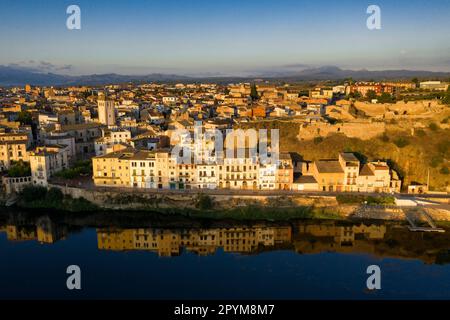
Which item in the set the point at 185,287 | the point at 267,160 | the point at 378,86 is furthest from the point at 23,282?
the point at 378,86

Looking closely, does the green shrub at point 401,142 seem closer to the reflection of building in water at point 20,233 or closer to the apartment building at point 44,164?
the apartment building at point 44,164

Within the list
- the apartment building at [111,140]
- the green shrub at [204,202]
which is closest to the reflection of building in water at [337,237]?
the green shrub at [204,202]

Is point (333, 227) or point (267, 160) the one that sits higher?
point (267, 160)

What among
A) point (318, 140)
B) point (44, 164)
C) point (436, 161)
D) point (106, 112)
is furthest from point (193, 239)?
point (106, 112)

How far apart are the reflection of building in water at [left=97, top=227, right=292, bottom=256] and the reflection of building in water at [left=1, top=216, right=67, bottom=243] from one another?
5.23 ft

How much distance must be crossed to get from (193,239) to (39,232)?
5.99 meters

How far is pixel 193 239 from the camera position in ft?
48.5

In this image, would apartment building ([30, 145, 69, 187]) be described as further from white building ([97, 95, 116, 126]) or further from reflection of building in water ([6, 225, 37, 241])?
white building ([97, 95, 116, 126])

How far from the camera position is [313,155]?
20875 mm

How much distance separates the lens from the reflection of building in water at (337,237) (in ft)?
45.9

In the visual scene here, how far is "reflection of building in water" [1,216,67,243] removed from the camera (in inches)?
594

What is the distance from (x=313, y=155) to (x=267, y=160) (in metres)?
4.17

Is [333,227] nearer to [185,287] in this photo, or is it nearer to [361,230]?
[361,230]

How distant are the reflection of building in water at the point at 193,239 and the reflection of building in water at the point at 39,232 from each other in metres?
1.59
